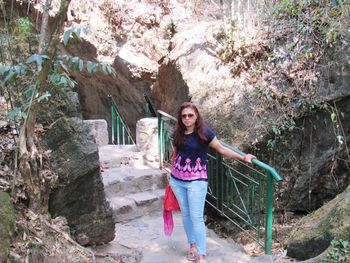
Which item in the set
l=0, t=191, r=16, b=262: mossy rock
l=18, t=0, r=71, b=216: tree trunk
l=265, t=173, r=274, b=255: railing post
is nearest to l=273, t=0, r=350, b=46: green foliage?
l=265, t=173, r=274, b=255: railing post

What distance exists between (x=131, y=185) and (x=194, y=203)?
208 cm

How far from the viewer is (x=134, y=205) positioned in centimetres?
501

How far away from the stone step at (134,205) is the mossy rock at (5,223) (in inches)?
91.8

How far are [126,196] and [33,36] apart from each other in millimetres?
2476

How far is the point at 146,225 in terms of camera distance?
4.78 m

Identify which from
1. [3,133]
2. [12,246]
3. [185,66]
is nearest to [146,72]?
[185,66]

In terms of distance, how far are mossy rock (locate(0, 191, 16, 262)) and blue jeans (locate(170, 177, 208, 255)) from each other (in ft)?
4.82

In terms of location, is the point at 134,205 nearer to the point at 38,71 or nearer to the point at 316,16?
the point at 38,71

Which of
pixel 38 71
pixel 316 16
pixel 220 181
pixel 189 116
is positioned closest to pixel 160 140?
pixel 220 181

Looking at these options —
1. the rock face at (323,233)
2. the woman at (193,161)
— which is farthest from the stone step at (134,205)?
the rock face at (323,233)

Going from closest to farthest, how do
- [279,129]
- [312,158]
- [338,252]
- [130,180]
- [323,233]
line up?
[338,252], [323,233], [279,129], [312,158], [130,180]

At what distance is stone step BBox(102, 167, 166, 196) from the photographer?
5.23m

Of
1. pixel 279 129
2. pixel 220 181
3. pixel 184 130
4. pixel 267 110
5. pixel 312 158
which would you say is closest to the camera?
pixel 184 130

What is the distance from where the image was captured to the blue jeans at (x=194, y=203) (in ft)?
11.2
